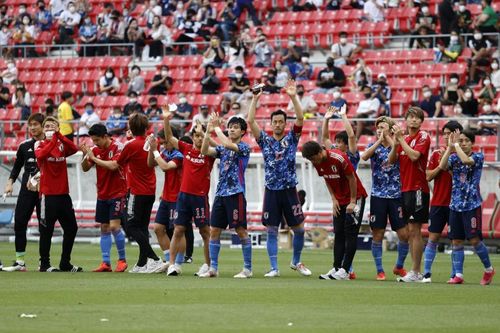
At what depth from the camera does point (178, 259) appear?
693 inches

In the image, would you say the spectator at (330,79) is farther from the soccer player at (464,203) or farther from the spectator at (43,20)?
the soccer player at (464,203)

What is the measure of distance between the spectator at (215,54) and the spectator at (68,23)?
22.7 ft

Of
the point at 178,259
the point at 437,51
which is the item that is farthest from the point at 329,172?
the point at 437,51

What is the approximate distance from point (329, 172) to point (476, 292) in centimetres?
306

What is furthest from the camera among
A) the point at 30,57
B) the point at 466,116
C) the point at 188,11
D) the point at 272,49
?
the point at 30,57

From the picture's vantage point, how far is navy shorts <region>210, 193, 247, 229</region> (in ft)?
56.5

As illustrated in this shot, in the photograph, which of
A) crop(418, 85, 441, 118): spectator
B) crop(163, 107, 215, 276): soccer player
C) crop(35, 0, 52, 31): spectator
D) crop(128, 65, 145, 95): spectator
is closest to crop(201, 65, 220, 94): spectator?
crop(128, 65, 145, 95): spectator

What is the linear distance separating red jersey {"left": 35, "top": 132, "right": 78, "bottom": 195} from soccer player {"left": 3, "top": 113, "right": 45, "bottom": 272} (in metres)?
0.27

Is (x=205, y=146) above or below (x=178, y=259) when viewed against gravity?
above

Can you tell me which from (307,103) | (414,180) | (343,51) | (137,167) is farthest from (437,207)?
(343,51)

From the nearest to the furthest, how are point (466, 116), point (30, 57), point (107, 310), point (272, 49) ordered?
1. point (107, 310)
2. point (466, 116)
3. point (272, 49)
4. point (30, 57)

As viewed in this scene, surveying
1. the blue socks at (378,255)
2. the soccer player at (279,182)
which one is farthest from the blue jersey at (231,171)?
the blue socks at (378,255)

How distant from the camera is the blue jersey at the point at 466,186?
16.3 metres

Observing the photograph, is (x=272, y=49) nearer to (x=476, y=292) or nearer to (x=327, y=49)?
(x=327, y=49)
